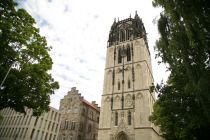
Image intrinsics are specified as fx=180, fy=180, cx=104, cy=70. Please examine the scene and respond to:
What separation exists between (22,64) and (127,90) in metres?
23.6

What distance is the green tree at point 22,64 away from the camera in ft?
42.6

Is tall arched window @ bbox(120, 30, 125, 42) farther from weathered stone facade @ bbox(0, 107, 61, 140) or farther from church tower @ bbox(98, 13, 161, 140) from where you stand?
weathered stone facade @ bbox(0, 107, 61, 140)

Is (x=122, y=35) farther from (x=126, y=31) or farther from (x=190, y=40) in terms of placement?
(x=190, y=40)

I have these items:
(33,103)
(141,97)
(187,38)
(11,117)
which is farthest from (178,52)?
(11,117)

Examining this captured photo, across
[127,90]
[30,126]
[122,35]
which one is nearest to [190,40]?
[127,90]

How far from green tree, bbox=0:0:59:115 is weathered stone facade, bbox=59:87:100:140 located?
27.3 meters

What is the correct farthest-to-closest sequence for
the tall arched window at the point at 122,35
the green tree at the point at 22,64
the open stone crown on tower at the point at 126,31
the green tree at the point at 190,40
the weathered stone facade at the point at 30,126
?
the tall arched window at the point at 122,35, the open stone crown on tower at the point at 126,31, the weathered stone facade at the point at 30,126, the green tree at the point at 22,64, the green tree at the point at 190,40

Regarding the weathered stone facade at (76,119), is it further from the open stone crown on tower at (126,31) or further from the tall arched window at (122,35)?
the tall arched window at (122,35)

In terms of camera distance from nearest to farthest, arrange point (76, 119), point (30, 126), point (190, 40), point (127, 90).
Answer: point (190, 40), point (127, 90), point (30, 126), point (76, 119)

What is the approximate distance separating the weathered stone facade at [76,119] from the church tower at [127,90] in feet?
31.8

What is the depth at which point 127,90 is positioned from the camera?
34.8 metres

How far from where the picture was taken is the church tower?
3059 centimetres

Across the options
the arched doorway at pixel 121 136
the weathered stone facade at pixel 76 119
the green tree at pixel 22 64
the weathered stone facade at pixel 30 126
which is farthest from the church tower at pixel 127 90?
the green tree at pixel 22 64

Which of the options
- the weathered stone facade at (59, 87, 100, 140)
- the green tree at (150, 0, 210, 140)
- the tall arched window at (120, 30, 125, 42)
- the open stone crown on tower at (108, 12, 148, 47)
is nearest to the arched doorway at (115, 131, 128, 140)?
the weathered stone facade at (59, 87, 100, 140)
